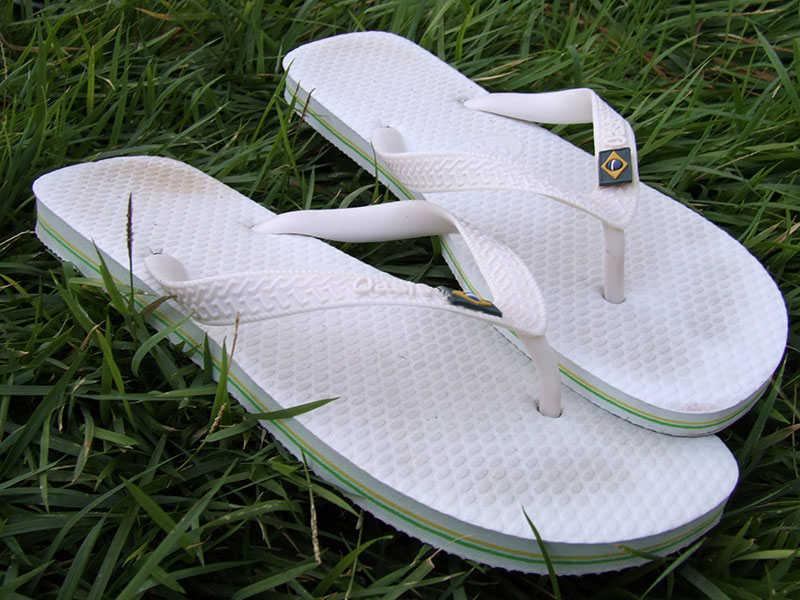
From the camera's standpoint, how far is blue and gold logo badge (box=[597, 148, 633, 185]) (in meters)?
1.11

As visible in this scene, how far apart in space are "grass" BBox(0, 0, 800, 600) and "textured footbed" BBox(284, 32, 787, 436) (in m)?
0.07

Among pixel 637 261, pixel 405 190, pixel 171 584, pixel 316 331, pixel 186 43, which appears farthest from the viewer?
pixel 186 43

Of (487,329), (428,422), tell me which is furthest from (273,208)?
(428,422)

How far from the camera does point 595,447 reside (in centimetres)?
94

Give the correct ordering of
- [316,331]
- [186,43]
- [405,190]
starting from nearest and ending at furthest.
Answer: [316,331]
[405,190]
[186,43]

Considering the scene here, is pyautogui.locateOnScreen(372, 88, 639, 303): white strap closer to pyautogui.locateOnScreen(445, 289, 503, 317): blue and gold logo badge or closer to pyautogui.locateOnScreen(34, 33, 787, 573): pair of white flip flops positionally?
pyautogui.locateOnScreen(34, 33, 787, 573): pair of white flip flops

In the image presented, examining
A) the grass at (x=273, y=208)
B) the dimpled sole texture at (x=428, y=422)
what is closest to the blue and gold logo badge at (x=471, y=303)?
the dimpled sole texture at (x=428, y=422)

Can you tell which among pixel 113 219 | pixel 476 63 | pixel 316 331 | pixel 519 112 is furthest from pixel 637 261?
pixel 113 219

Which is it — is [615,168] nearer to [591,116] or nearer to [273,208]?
[591,116]

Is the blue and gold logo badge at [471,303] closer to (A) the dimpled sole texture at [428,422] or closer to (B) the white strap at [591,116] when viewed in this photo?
(A) the dimpled sole texture at [428,422]

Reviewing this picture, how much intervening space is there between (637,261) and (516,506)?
17.6 inches

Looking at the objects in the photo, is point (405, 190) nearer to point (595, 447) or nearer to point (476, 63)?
point (476, 63)

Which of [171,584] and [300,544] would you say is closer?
[171,584]

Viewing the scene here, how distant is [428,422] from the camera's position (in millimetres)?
942
